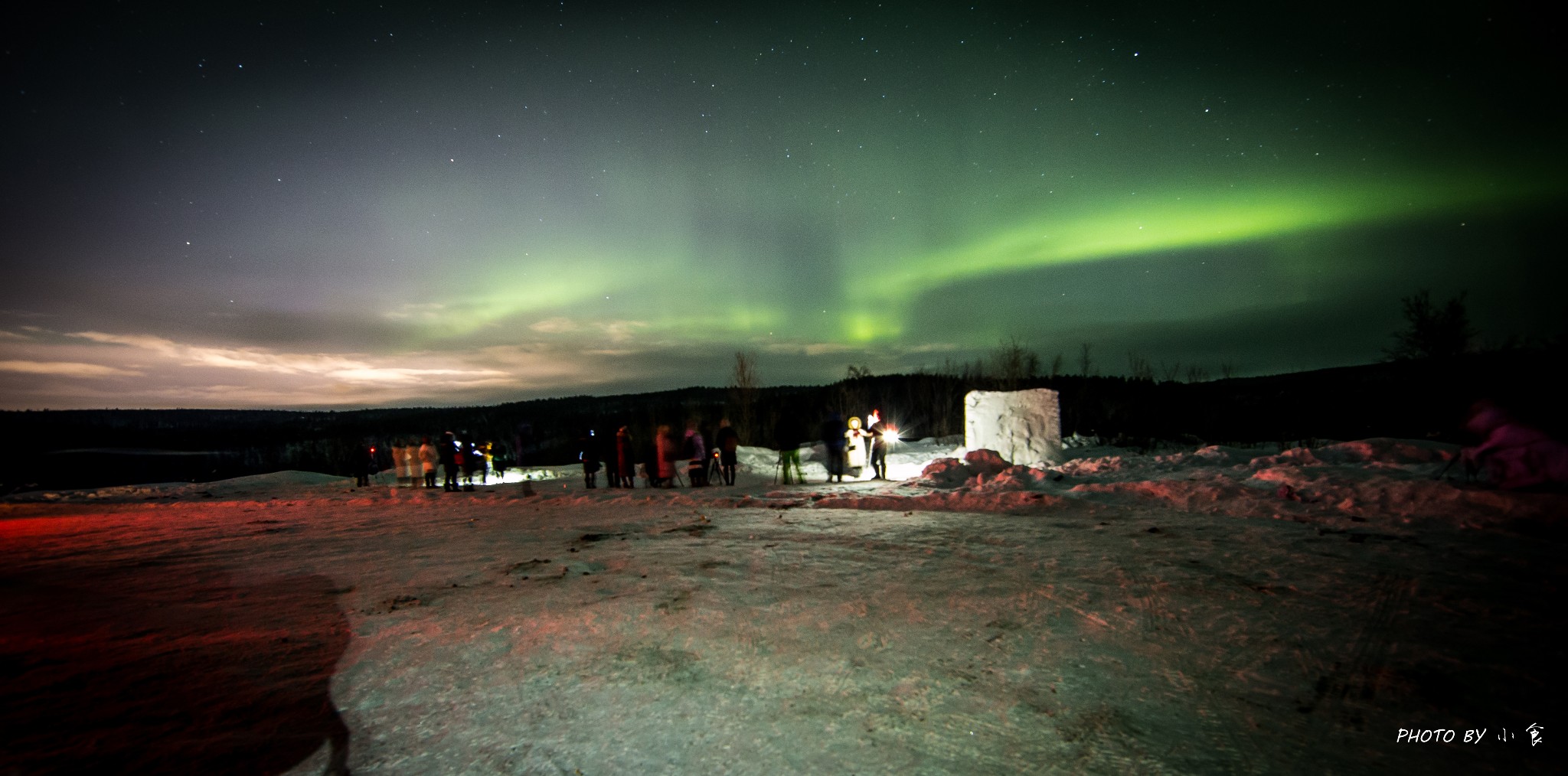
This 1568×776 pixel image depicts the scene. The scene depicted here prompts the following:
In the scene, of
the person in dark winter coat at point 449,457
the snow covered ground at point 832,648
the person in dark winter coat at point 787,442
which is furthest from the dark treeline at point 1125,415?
the snow covered ground at point 832,648

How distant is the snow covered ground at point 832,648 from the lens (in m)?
2.81

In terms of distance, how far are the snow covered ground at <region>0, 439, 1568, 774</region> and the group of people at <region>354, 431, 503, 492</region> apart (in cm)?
1048

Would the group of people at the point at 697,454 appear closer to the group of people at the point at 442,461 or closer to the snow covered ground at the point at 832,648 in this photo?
the group of people at the point at 442,461

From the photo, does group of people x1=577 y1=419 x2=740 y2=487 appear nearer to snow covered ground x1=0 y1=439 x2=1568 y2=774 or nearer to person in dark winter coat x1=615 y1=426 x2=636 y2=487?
person in dark winter coat x1=615 y1=426 x2=636 y2=487

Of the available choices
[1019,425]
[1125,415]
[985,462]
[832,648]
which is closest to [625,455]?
[985,462]

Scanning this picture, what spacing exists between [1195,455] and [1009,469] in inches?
177

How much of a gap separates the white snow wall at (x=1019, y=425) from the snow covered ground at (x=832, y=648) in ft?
30.3

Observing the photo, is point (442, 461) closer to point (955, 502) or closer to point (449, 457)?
point (449, 457)

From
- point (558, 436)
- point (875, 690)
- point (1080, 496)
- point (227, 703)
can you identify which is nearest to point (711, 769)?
point (875, 690)

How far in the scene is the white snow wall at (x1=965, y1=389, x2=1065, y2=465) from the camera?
57.3 feet

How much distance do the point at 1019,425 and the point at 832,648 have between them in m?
15.3

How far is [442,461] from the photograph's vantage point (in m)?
20.4

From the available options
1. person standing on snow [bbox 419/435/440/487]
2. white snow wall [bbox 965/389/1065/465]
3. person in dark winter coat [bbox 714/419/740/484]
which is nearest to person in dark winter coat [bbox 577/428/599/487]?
person in dark winter coat [bbox 714/419/740/484]

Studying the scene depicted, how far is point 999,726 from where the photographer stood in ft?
9.74
